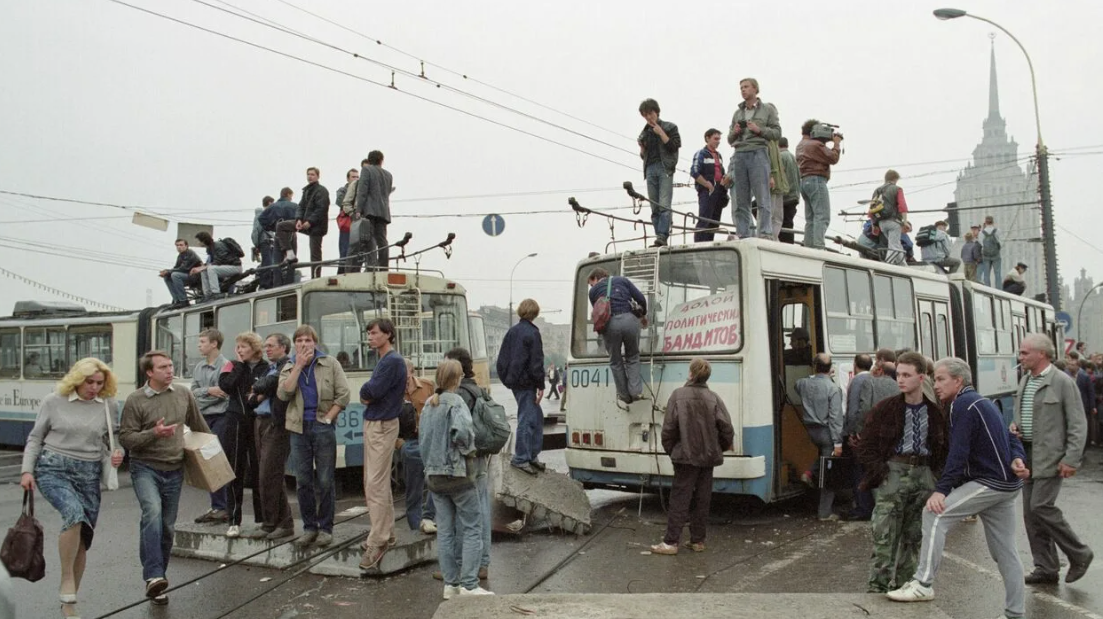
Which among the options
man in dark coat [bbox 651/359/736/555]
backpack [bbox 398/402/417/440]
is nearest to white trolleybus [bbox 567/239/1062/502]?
man in dark coat [bbox 651/359/736/555]

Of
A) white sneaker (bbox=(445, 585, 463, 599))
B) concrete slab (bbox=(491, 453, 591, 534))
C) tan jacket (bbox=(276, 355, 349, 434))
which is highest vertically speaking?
tan jacket (bbox=(276, 355, 349, 434))

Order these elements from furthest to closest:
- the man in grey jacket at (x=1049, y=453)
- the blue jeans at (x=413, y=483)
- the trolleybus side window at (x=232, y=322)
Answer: the trolleybus side window at (x=232, y=322) → the blue jeans at (x=413, y=483) → the man in grey jacket at (x=1049, y=453)

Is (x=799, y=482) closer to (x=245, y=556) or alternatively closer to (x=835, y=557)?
(x=835, y=557)

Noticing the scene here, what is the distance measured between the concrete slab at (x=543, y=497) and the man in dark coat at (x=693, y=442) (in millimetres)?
1174

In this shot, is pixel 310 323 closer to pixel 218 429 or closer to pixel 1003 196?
pixel 218 429

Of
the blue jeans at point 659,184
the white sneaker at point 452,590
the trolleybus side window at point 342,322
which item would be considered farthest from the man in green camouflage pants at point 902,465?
the trolleybus side window at point 342,322

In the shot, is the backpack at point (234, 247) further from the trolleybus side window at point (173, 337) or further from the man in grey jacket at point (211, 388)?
the man in grey jacket at point (211, 388)

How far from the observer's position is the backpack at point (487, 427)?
6910 mm

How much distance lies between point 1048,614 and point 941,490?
1.41m

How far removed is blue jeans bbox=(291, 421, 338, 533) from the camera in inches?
307

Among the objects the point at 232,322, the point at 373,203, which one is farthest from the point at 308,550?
the point at 373,203

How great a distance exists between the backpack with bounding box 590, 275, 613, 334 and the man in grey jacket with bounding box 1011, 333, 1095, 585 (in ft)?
12.7

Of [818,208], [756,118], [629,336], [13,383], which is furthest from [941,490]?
[13,383]

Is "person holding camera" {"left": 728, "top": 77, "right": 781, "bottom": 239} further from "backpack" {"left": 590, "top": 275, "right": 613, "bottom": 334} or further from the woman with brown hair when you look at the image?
the woman with brown hair
